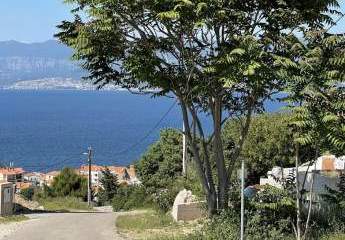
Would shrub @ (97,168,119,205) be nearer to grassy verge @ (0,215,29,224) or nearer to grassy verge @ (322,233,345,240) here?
grassy verge @ (0,215,29,224)

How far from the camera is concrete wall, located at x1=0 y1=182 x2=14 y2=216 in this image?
23.2m

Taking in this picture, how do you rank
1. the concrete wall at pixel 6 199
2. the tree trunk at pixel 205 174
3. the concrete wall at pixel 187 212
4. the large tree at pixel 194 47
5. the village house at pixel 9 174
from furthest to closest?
the village house at pixel 9 174 → the concrete wall at pixel 6 199 → the concrete wall at pixel 187 212 → the tree trunk at pixel 205 174 → the large tree at pixel 194 47

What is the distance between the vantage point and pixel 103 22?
13367mm

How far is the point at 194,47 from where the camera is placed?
555 inches

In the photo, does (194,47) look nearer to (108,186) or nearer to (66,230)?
(66,230)

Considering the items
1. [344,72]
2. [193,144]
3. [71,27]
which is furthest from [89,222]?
[344,72]

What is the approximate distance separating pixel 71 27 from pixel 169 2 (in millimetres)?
2792

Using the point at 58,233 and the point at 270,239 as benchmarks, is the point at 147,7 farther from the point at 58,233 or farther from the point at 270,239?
the point at 58,233

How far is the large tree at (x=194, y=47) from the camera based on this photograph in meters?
12.5

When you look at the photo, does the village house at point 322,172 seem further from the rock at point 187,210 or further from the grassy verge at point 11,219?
the grassy verge at point 11,219

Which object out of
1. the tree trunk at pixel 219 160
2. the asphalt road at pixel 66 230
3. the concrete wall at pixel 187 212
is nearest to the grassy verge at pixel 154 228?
the concrete wall at pixel 187 212

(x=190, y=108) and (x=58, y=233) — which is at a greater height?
(x=190, y=108)

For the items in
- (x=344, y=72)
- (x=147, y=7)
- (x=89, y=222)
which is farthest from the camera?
(x=89, y=222)

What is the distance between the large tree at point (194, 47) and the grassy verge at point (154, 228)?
6.05 feet
